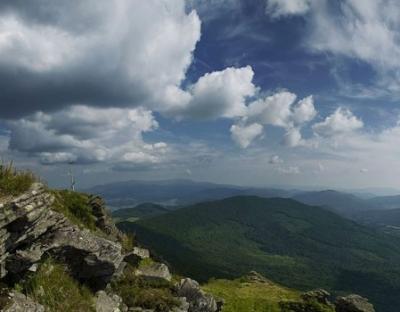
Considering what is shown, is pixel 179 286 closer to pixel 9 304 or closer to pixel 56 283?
pixel 56 283

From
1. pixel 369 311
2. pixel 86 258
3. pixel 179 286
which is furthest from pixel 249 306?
pixel 86 258

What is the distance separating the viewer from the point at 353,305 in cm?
5022

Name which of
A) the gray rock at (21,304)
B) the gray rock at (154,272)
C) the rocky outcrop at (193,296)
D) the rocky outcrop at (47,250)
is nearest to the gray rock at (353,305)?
the rocky outcrop at (193,296)

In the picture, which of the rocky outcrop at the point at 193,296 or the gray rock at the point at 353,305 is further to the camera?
the gray rock at the point at 353,305

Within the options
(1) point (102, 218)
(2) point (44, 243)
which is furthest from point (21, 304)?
(1) point (102, 218)

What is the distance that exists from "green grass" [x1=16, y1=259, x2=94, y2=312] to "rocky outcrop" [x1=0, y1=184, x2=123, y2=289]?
579mm

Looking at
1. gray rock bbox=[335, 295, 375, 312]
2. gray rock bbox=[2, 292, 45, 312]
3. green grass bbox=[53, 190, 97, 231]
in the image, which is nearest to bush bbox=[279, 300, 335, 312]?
gray rock bbox=[335, 295, 375, 312]

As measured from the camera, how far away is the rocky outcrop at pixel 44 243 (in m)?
17.0

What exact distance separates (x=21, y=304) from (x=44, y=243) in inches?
179

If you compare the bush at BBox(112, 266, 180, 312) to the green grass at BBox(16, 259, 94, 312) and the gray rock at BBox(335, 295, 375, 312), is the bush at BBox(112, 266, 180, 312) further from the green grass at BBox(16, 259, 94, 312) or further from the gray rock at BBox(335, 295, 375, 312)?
the gray rock at BBox(335, 295, 375, 312)

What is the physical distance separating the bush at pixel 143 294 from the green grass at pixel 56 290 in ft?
12.6

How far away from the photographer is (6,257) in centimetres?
1703

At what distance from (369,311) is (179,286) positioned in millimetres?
31297

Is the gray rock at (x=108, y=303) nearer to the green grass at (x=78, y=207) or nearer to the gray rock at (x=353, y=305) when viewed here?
the green grass at (x=78, y=207)
